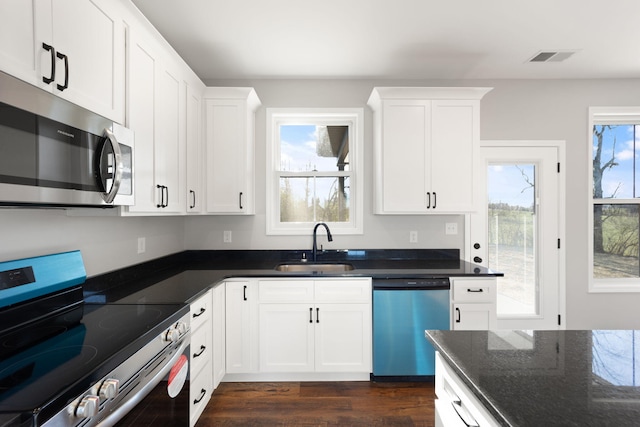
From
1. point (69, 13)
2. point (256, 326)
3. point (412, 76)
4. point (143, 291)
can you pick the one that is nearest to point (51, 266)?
point (143, 291)

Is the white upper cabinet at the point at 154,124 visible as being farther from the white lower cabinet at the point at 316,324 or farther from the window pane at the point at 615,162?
the window pane at the point at 615,162

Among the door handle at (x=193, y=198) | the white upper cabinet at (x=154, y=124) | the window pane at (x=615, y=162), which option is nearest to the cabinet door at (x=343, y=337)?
the door handle at (x=193, y=198)

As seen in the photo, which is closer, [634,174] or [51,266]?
[51,266]

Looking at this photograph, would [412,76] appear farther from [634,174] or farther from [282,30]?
[634,174]

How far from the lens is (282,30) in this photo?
2312 mm

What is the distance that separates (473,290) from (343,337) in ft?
3.50

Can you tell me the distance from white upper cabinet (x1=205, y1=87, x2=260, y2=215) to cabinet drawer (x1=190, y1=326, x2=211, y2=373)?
1068mm

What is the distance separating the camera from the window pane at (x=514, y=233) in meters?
3.15

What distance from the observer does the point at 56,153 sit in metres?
1.19

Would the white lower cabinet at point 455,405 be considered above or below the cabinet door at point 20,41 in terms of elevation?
below

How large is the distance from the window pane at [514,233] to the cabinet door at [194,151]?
2722 millimetres

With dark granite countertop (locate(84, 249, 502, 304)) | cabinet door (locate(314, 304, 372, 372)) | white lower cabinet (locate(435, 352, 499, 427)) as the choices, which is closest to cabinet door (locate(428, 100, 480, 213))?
dark granite countertop (locate(84, 249, 502, 304))

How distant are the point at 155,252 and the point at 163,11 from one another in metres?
1.75

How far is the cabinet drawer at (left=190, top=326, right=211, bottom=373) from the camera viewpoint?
188 cm
